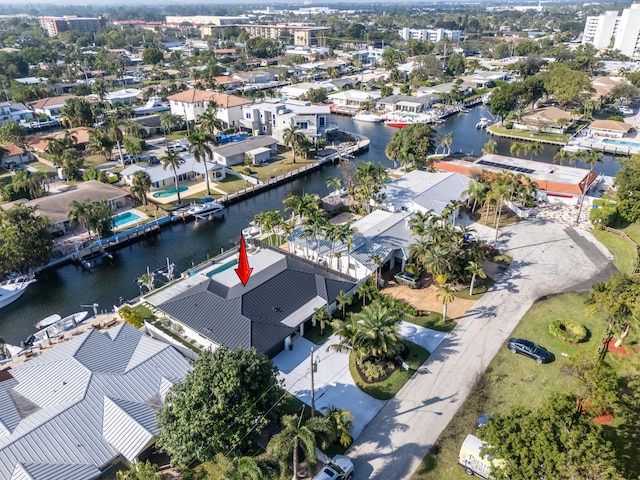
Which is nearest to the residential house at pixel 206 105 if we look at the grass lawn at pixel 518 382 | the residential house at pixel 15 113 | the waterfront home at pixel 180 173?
the waterfront home at pixel 180 173

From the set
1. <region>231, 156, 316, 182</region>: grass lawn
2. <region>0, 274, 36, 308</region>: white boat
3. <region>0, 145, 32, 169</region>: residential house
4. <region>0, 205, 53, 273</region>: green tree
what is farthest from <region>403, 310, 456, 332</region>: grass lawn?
<region>0, 145, 32, 169</region>: residential house

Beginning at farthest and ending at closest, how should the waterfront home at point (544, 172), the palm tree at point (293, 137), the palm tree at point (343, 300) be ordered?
the palm tree at point (293, 137) < the waterfront home at point (544, 172) < the palm tree at point (343, 300)

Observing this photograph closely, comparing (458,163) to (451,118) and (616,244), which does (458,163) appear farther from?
(451,118)

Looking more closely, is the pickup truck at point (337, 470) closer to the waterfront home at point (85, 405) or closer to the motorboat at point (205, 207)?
the waterfront home at point (85, 405)

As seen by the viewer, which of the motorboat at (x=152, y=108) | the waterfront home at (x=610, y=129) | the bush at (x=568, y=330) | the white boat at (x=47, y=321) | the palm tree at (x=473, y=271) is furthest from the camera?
the motorboat at (x=152, y=108)

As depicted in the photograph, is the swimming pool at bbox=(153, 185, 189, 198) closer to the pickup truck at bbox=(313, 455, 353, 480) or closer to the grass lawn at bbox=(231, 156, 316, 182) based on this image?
the grass lawn at bbox=(231, 156, 316, 182)

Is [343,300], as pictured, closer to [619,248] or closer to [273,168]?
[619,248]

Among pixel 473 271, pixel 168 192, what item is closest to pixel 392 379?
pixel 473 271
